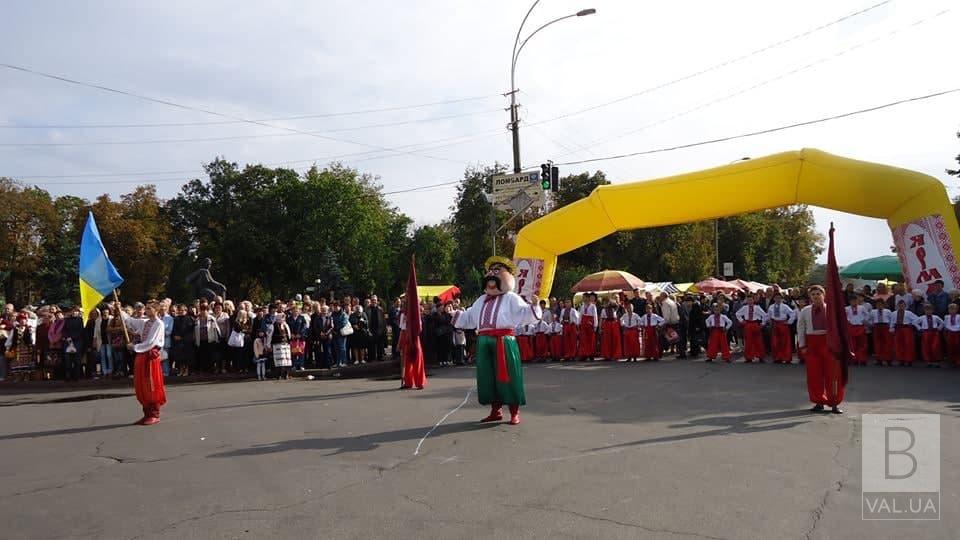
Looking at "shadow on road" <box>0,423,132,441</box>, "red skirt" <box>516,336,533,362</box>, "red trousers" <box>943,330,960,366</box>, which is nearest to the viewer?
"shadow on road" <box>0,423,132,441</box>

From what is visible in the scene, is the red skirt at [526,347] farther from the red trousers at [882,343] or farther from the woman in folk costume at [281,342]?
the red trousers at [882,343]

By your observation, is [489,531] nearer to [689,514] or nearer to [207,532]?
[689,514]

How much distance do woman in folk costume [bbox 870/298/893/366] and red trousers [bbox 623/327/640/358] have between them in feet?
17.6

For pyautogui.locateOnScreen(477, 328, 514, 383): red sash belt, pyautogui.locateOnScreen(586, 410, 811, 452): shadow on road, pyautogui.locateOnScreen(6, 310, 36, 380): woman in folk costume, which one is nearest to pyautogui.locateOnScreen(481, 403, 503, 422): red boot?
pyautogui.locateOnScreen(477, 328, 514, 383): red sash belt

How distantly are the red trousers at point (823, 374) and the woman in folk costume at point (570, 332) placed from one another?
30.8 ft

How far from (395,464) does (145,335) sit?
524 centimetres

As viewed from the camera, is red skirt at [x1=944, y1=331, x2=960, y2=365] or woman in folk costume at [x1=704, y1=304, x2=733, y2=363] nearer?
red skirt at [x1=944, y1=331, x2=960, y2=365]

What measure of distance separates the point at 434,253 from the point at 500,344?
140ft

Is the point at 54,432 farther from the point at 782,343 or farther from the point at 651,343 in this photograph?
the point at 782,343

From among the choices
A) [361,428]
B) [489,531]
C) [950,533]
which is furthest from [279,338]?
[950,533]

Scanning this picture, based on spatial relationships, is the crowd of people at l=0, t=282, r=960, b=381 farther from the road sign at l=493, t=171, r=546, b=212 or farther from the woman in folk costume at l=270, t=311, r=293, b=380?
the road sign at l=493, t=171, r=546, b=212

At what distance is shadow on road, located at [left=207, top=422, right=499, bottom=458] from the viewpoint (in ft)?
25.2

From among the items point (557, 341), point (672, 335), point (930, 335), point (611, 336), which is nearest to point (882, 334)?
point (930, 335)

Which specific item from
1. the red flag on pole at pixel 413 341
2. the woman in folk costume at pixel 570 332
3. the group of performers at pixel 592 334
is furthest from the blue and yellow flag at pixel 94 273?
the woman in folk costume at pixel 570 332
